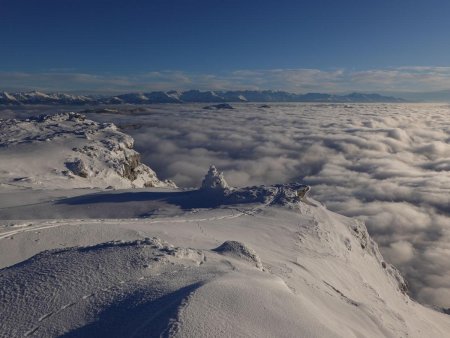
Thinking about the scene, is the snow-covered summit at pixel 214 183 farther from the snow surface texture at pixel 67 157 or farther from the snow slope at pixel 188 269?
the snow surface texture at pixel 67 157

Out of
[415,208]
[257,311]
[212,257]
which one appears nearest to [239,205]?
[212,257]

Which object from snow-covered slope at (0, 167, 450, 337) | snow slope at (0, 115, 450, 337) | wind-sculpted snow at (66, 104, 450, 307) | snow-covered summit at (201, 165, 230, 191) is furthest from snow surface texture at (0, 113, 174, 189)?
wind-sculpted snow at (66, 104, 450, 307)

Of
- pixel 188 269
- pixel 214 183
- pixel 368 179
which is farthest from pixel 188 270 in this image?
pixel 368 179

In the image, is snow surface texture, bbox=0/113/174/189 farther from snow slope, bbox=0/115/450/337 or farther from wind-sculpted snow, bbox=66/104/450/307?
wind-sculpted snow, bbox=66/104/450/307

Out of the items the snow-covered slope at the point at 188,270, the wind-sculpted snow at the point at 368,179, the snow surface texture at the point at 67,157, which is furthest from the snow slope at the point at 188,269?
the wind-sculpted snow at the point at 368,179

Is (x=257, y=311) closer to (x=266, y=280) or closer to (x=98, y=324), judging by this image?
(x=266, y=280)

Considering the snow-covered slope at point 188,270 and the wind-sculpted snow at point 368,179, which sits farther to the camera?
the wind-sculpted snow at point 368,179
